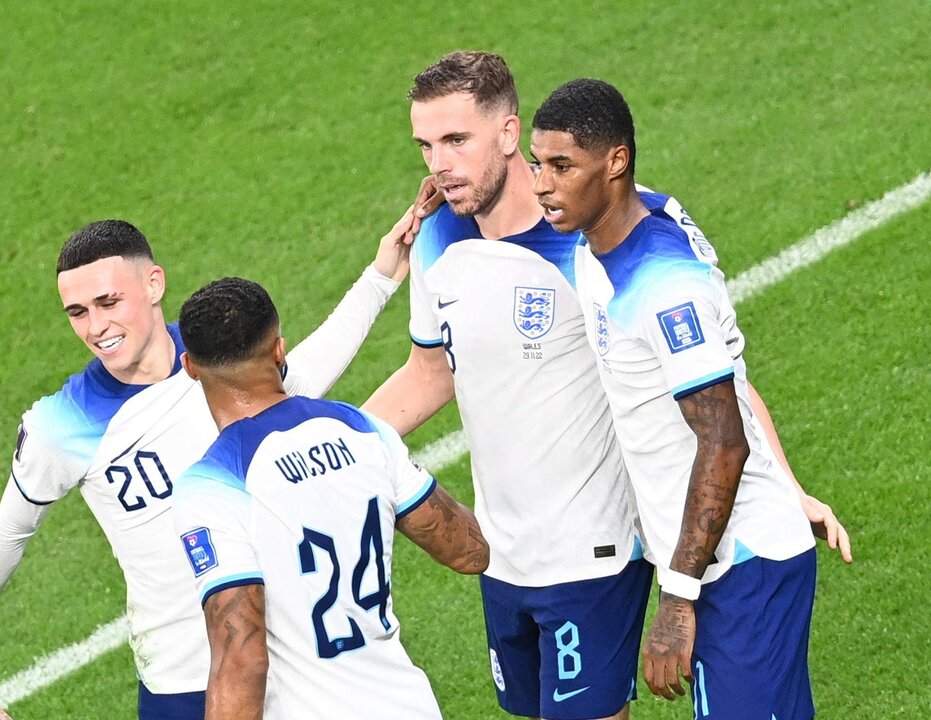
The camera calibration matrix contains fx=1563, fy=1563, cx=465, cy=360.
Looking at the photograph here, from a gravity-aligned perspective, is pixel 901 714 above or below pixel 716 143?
below

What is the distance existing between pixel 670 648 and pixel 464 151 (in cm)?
166

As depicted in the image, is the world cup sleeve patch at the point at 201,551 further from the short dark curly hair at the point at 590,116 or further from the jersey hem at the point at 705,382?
the short dark curly hair at the point at 590,116

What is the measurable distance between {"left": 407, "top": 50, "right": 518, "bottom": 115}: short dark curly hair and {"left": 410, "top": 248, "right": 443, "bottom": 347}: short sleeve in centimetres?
54

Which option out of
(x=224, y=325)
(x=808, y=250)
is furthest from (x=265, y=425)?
(x=808, y=250)

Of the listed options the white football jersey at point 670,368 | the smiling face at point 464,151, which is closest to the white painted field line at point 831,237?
the smiling face at point 464,151

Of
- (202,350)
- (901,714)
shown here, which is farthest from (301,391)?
(901,714)

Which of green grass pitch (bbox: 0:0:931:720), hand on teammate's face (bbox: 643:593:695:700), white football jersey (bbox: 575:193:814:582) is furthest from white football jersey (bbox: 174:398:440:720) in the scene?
green grass pitch (bbox: 0:0:931:720)

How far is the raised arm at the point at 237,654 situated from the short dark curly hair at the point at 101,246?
141cm

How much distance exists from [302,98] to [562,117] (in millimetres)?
5917

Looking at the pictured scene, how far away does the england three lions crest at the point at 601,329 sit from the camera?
4.19 meters

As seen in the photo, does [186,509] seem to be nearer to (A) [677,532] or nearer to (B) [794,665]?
(A) [677,532]

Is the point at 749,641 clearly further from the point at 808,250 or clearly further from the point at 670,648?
the point at 808,250

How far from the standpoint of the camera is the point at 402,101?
9.65 m

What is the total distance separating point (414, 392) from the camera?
17.1 ft
